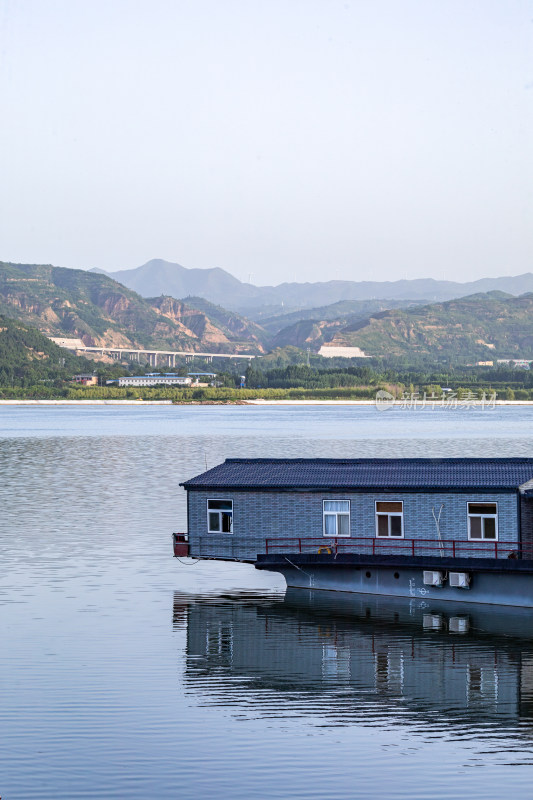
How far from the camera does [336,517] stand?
3450 centimetres

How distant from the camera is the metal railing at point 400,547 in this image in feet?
104

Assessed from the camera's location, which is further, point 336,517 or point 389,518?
point 336,517

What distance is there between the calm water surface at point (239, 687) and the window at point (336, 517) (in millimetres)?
1947

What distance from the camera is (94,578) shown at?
4025 centimetres

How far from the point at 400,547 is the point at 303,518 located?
3.36 metres

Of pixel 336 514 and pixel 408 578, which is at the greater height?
pixel 336 514

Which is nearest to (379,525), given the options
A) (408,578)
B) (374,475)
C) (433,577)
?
(374,475)

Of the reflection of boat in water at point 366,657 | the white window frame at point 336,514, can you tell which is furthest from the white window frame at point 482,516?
the white window frame at point 336,514

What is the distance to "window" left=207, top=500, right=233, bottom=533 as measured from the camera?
3553cm

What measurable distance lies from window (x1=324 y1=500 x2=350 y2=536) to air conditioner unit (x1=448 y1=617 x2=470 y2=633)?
15.2 ft

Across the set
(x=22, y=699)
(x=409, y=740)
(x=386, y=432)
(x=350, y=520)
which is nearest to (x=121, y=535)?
(x=350, y=520)

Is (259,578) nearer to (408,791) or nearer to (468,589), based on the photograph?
(468,589)

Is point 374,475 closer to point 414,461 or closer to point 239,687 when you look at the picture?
point 414,461

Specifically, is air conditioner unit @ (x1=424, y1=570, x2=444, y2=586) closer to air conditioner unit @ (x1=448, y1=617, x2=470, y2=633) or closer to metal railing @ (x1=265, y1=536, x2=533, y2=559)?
metal railing @ (x1=265, y1=536, x2=533, y2=559)
